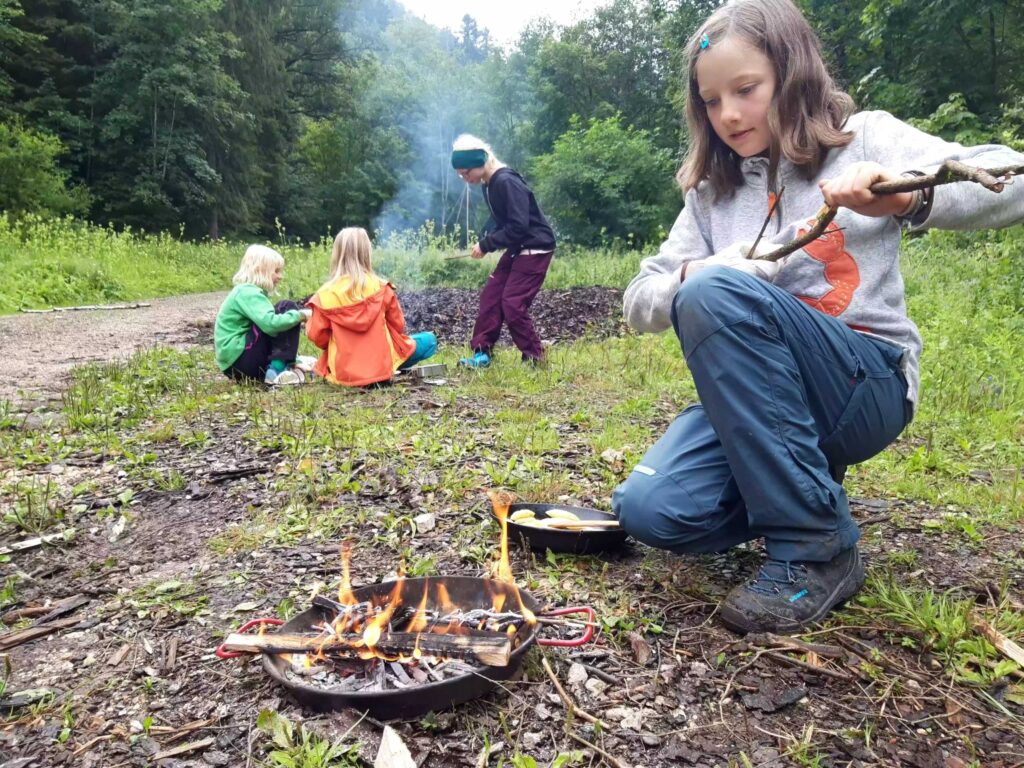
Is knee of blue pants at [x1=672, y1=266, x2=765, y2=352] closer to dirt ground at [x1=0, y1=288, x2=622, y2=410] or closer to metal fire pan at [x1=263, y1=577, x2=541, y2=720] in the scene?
metal fire pan at [x1=263, y1=577, x2=541, y2=720]

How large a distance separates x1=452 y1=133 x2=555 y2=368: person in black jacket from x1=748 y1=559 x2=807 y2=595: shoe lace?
4.08m

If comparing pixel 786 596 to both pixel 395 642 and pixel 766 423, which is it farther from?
pixel 395 642

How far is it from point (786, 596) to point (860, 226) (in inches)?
43.1

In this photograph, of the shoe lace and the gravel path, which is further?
the gravel path

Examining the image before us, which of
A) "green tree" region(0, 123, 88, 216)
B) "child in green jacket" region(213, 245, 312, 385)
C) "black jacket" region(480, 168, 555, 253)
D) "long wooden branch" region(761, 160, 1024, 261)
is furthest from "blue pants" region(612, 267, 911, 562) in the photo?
"green tree" region(0, 123, 88, 216)

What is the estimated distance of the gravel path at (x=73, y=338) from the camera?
17.7 feet

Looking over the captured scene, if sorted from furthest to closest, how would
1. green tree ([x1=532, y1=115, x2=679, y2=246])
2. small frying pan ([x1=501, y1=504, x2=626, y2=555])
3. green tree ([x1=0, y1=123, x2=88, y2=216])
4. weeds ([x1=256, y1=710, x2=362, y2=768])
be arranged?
green tree ([x1=532, y1=115, x2=679, y2=246]), green tree ([x1=0, y1=123, x2=88, y2=216]), small frying pan ([x1=501, y1=504, x2=626, y2=555]), weeds ([x1=256, y1=710, x2=362, y2=768])

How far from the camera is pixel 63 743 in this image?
5.19 ft

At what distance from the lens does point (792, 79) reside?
2068mm

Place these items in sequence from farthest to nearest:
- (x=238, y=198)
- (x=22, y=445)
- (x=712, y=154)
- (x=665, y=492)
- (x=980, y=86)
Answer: (x=238, y=198), (x=980, y=86), (x=22, y=445), (x=712, y=154), (x=665, y=492)

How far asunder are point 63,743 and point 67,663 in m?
0.38

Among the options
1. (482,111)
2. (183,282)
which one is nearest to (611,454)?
(183,282)

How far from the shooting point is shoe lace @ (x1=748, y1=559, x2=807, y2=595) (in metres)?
1.92

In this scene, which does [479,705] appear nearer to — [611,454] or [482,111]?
[611,454]
